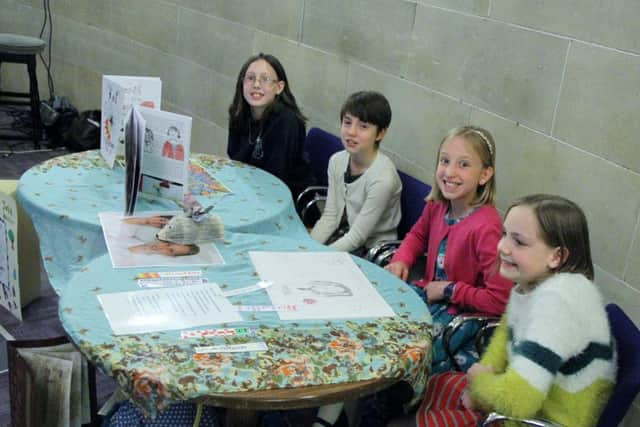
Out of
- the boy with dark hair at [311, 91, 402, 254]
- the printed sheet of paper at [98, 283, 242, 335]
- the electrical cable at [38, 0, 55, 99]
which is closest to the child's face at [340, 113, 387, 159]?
the boy with dark hair at [311, 91, 402, 254]

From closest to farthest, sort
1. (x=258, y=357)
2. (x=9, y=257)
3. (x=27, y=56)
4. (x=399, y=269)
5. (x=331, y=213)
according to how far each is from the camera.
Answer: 1. (x=258, y=357)
2. (x=399, y=269)
3. (x=9, y=257)
4. (x=331, y=213)
5. (x=27, y=56)

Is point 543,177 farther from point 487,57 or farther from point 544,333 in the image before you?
point 544,333

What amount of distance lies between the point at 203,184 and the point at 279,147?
618 mm

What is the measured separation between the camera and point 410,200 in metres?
2.94

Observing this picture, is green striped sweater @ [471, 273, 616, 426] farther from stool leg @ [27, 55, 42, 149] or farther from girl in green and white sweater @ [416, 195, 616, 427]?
stool leg @ [27, 55, 42, 149]

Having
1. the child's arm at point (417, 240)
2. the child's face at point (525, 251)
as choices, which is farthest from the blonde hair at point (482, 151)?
the child's face at point (525, 251)

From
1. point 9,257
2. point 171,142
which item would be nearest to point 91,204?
point 171,142

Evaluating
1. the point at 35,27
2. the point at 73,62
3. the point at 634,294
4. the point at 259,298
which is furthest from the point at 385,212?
the point at 35,27

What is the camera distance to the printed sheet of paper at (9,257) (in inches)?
104

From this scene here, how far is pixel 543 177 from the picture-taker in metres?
2.56

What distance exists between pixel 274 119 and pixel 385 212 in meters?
0.69

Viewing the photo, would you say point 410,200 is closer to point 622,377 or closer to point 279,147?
point 279,147

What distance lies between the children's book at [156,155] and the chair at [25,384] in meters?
0.49

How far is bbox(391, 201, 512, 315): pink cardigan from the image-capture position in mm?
2238
